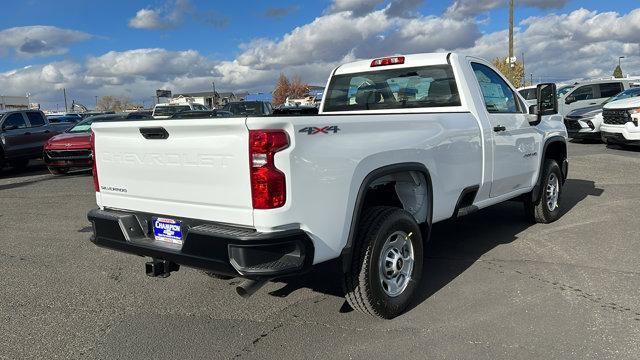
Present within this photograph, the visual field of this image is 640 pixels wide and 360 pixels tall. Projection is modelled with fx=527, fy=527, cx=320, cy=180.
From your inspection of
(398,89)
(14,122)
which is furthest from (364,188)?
(14,122)

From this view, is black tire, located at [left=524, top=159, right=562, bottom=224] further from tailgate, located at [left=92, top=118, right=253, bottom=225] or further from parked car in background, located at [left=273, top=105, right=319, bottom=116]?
tailgate, located at [left=92, top=118, right=253, bottom=225]

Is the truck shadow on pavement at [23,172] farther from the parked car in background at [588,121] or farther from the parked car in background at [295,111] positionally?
the parked car in background at [588,121]

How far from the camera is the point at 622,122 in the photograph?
13242mm

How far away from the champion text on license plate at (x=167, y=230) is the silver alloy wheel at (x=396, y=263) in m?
1.37

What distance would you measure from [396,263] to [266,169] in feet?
4.70

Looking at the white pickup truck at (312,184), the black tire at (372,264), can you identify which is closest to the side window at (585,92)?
the white pickup truck at (312,184)

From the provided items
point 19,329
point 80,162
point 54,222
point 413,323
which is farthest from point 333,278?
point 80,162

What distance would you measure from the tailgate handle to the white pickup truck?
0.03 feet

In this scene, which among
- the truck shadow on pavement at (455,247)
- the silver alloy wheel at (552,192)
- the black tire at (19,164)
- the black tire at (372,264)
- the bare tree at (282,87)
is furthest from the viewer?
the bare tree at (282,87)

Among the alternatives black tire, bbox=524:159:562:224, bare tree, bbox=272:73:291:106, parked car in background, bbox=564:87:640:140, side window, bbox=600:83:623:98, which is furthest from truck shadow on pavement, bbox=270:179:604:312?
bare tree, bbox=272:73:291:106

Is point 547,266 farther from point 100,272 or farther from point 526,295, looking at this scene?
point 100,272

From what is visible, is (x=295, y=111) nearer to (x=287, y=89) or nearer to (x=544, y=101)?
(x=544, y=101)

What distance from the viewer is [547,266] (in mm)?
4848

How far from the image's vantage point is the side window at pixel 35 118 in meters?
14.9
